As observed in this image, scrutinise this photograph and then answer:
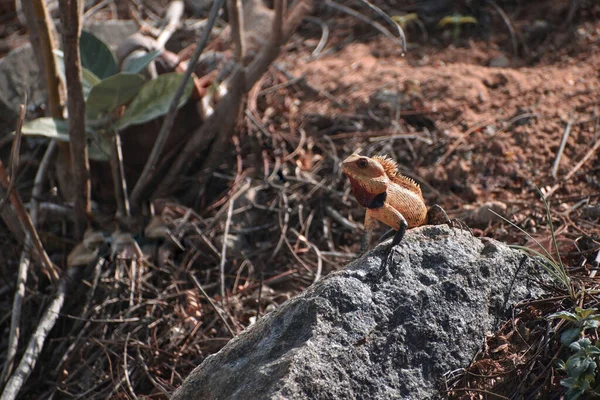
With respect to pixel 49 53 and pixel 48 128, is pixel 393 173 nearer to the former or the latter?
pixel 48 128

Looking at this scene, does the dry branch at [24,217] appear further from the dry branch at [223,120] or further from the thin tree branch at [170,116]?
the dry branch at [223,120]

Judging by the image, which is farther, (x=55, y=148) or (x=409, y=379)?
(x=55, y=148)

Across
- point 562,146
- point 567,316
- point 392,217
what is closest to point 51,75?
point 392,217

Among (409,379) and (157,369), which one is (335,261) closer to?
(157,369)

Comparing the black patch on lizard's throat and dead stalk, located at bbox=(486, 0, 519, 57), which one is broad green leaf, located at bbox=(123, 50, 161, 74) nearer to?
the black patch on lizard's throat

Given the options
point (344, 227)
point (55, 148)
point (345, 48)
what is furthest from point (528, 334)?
point (345, 48)

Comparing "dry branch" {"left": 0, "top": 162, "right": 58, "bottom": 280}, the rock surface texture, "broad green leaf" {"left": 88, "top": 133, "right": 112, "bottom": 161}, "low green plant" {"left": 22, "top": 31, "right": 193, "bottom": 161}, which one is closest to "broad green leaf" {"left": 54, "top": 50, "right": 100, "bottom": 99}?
"low green plant" {"left": 22, "top": 31, "right": 193, "bottom": 161}

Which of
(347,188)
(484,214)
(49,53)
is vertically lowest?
(347,188)
